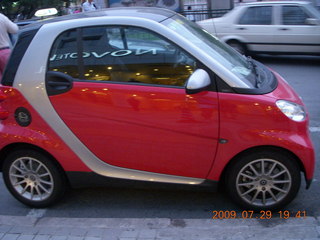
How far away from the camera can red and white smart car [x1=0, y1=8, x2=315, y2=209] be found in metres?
3.13

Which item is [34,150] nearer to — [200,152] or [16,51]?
[16,51]

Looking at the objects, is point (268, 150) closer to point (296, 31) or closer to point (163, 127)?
point (163, 127)

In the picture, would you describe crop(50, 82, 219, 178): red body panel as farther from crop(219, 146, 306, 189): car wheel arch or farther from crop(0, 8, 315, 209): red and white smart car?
crop(219, 146, 306, 189): car wheel arch

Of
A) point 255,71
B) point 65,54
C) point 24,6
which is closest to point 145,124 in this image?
point 65,54

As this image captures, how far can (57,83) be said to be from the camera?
3.33 metres

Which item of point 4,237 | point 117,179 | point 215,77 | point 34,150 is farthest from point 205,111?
point 4,237

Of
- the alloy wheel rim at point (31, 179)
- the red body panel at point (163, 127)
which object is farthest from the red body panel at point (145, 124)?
the alloy wheel rim at point (31, 179)

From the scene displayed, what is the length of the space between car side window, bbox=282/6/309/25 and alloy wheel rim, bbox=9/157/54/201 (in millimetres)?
7330

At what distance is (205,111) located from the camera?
3123mm

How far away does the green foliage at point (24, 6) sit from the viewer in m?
19.5

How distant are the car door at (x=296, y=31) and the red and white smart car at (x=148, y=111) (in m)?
6.01

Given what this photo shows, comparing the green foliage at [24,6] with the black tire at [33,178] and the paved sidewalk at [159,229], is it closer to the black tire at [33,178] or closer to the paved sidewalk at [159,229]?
the black tire at [33,178]

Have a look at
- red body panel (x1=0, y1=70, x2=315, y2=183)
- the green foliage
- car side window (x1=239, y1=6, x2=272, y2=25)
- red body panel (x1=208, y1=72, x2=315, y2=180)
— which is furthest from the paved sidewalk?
the green foliage

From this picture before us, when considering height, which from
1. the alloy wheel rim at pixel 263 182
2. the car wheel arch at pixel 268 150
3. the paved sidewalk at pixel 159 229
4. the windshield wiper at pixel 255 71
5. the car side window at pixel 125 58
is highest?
the car side window at pixel 125 58
